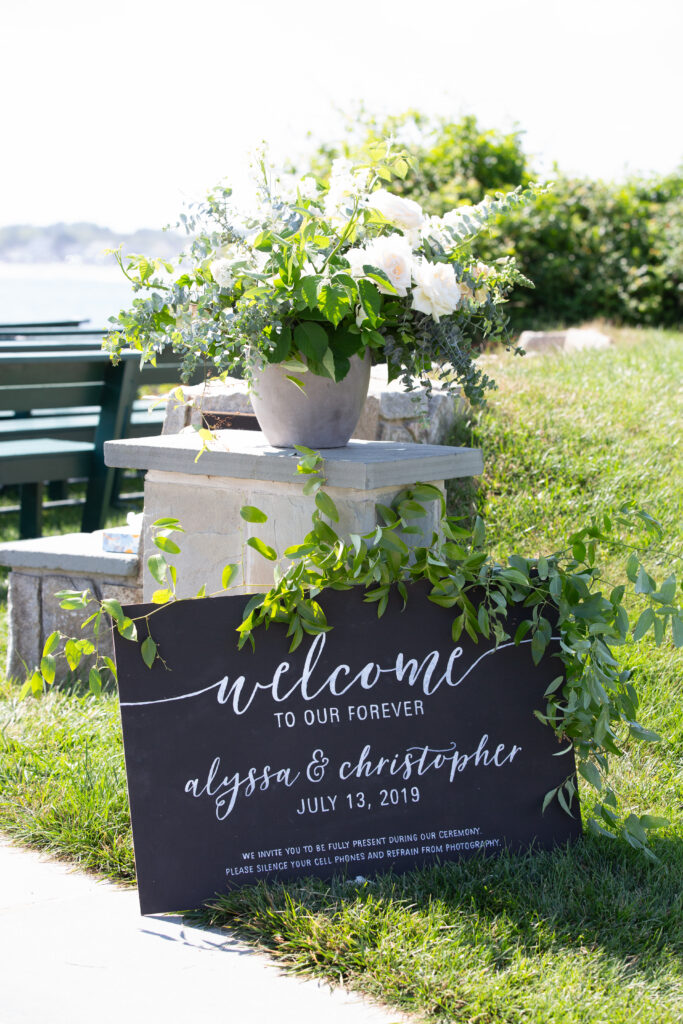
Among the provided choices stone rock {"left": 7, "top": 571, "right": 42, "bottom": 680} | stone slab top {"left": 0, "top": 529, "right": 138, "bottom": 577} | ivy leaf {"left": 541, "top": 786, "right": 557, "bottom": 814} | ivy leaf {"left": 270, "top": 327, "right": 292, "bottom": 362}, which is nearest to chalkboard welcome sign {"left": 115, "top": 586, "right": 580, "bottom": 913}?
ivy leaf {"left": 541, "top": 786, "right": 557, "bottom": 814}

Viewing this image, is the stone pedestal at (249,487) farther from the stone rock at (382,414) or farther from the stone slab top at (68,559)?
the stone rock at (382,414)

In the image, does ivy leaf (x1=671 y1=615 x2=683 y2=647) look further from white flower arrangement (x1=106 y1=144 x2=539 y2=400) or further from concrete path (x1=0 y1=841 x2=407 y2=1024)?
concrete path (x1=0 y1=841 x2=407 y2=1024)

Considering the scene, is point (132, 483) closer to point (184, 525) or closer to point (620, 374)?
point (620, 374)

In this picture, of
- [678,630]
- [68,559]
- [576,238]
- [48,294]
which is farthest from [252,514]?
[48,294]

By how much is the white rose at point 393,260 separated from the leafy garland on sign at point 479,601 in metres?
0.41

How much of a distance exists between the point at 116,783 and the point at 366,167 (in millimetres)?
1650

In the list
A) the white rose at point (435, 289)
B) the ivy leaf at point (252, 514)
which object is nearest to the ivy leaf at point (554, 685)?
the ivy leaf at point (252, 514)

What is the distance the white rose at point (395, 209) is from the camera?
2291 mm

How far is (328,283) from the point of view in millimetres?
2105

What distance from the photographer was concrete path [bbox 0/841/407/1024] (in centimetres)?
180

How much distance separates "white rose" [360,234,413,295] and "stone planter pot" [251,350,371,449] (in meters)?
0.23

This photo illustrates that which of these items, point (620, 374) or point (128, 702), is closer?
point (128, 702)

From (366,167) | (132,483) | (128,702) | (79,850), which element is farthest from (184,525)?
(132,483)

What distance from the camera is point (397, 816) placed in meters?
2.29
